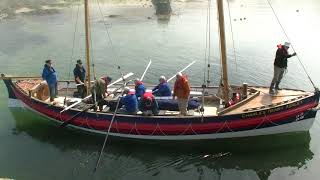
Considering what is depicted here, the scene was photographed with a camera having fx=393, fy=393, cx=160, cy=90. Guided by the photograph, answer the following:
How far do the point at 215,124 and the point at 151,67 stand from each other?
15.7 meters

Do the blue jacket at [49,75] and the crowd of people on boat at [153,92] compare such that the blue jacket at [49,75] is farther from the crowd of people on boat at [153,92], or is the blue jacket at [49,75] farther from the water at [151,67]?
the water at [151,67]

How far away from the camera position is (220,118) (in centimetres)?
1841

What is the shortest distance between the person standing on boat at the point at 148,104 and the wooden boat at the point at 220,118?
1.16ft

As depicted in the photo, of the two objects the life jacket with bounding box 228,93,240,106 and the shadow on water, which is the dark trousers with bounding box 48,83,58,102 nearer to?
the shadow on water

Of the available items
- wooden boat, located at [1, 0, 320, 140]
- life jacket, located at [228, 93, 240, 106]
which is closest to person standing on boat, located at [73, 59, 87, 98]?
wooden boat, located at [1, 0, 320, 140]

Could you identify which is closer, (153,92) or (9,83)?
(153,92)

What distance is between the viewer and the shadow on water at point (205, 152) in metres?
18.1

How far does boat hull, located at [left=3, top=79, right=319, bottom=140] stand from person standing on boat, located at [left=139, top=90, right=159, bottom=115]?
0.37 metres

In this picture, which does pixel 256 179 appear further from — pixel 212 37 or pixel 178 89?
pixel 212 37

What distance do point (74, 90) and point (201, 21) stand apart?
122ft

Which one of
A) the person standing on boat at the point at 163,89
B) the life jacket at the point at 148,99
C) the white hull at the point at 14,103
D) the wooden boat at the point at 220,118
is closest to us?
the wooden boat at the point at 220,118

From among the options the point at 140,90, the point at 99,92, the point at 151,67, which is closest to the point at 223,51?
the point at 140,90

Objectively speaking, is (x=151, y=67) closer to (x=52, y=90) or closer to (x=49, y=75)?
(x=52, y=90)

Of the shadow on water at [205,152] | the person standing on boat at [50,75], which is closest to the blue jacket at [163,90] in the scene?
the shadow on water at [205,152]
